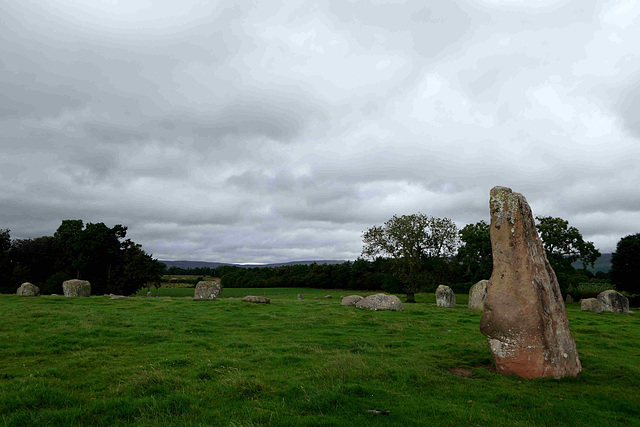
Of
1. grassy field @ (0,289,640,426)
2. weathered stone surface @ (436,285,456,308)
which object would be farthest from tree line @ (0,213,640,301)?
grassy field @ (0,289,640,426)

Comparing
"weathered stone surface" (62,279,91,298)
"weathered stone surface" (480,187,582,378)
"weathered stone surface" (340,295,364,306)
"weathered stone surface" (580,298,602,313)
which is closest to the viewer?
"weathered stone surface" (480,187,582,378)

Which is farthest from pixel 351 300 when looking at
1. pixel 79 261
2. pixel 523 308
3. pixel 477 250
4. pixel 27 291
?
pixel 79 261

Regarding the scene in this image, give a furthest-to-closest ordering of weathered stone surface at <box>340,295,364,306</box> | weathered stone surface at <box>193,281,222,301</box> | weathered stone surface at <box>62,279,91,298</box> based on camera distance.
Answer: weathered stone surface at <box>62,279,91,298</box>
weathered stone surface at <box>193,281,222,301</box>
weathered stone surface at <box>340,295,364,306</box>

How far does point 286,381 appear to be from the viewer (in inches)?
343

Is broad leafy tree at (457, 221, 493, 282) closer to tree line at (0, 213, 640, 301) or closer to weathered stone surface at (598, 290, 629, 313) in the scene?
tree line at (0, 213, 640, 301)

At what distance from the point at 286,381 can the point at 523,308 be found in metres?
7.17

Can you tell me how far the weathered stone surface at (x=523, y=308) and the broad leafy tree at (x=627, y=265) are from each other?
5357 cm

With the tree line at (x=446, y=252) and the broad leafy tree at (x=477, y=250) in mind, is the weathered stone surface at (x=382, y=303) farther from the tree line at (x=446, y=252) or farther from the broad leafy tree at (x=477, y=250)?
the broad leafy tree at (x=477, y=250)

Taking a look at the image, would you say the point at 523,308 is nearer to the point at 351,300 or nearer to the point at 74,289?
the point at 351,300

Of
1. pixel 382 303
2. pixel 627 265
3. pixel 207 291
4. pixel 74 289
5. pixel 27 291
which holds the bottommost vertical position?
pixel 27 291

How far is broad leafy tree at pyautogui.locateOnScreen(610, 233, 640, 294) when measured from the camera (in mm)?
49312

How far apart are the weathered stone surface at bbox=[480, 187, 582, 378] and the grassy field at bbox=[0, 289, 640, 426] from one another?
555mm

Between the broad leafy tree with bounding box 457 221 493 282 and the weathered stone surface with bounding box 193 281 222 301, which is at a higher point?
the broad leafy tree with bounding box 457 221 493 282

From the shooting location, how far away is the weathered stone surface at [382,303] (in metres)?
27.5
